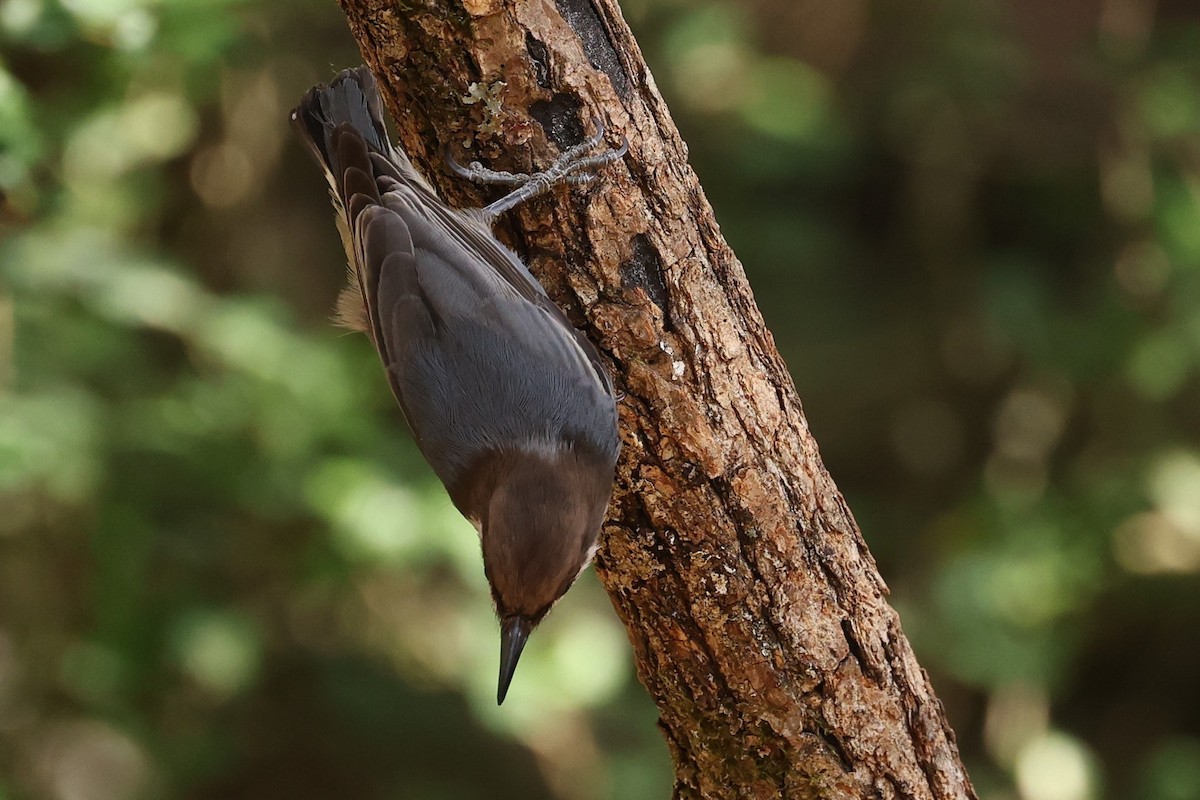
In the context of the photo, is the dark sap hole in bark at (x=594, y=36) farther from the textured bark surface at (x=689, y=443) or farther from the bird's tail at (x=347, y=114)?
the bird's tail at (x=347, y=114)

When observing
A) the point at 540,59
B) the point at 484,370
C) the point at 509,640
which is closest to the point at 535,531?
the point at 509,640

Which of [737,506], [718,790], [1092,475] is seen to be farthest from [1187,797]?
[737,506]

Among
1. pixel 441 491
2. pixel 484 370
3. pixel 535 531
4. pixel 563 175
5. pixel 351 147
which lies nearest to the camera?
pixel 563 175

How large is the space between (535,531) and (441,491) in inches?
40.9

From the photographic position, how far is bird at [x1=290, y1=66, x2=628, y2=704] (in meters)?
2.29

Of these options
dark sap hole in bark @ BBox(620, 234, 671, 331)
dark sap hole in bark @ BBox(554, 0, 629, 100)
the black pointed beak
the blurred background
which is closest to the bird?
the black pointed beak

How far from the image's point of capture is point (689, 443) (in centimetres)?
215

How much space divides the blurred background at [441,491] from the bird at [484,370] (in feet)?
1.97

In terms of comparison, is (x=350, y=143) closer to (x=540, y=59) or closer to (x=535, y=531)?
(x=540, y=59)

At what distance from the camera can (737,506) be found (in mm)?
2162

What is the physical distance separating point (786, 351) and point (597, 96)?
11.7 ft

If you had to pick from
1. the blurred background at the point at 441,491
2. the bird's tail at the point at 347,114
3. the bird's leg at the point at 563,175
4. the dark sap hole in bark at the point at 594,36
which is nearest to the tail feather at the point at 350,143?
the bird's tail at the point at 347,114

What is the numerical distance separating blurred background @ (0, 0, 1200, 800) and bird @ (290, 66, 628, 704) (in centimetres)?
60

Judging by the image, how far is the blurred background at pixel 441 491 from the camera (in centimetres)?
345
